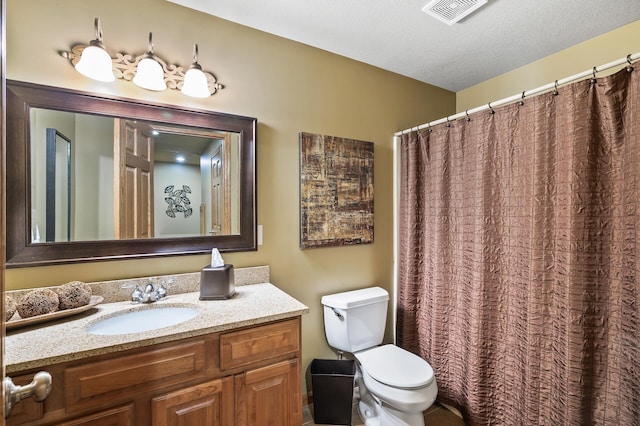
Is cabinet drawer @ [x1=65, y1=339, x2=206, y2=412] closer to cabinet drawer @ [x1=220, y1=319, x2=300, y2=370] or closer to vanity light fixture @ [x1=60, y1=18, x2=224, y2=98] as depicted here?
cabinet drawer @ [x1=220, y1=319, x2=300, y2=370]

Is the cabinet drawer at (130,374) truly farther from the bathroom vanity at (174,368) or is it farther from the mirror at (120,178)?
the mirror at (120,178)

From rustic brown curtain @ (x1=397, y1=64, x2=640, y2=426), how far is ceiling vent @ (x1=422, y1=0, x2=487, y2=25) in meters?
0.57

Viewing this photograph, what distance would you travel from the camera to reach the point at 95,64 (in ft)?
4.32

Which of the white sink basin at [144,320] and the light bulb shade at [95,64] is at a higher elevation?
the light bulb shade at [95,64]

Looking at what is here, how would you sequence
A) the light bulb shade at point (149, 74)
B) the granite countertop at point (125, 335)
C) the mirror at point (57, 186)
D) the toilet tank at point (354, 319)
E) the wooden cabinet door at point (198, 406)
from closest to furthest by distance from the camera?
the granite countertop at point (125, 335), the wooden cabinet door at point (198, 406), the mirror at point (57, 186), the light bulb shade at point (149, 74), the toilet tank at point (354, 319)

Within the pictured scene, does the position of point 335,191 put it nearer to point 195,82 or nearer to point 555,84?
point 195,82

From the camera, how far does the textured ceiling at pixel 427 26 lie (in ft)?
5.10

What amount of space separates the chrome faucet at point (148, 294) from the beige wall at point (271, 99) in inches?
3.8

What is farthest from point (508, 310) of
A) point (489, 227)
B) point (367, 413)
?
point (367, 413)

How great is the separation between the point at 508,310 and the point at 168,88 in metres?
2.25

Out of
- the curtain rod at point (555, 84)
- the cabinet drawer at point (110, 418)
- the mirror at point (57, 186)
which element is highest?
the curtain rod at point (555, 84)

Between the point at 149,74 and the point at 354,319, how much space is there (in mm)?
1815

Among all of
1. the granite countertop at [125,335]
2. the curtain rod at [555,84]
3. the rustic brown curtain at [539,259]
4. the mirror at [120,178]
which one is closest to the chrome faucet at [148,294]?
the granite countertop at [125,335]

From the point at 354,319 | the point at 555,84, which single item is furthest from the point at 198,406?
the point at 555,84
